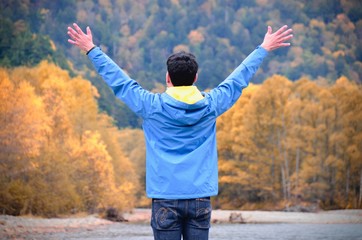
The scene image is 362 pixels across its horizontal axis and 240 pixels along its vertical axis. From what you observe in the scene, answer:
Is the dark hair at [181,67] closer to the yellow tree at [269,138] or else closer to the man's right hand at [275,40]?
the man's right hand at [275,40]

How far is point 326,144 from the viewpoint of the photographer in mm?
78062

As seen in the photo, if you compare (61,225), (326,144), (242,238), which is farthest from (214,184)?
(326,144)

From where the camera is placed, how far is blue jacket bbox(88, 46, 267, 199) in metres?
6.38

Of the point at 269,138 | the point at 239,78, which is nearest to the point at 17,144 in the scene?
the point at 269,138

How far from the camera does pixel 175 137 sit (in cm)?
650

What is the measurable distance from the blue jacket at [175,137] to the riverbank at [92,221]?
2854 centimetres

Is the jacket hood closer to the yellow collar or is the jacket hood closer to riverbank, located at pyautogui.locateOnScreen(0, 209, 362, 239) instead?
the yellow collar

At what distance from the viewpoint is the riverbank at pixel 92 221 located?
4034 cm

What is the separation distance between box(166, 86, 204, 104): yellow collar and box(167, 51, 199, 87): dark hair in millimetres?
62

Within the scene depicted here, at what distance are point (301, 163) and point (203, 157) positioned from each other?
75.9 meters

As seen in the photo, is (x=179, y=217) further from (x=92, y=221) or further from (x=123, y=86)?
(x=92, y=221)

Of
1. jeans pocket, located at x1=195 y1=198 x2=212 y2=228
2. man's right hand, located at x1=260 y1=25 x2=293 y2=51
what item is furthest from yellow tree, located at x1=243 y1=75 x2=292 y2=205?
jeans pocket, located at x1=195 y1=198 x2=212 y2=228

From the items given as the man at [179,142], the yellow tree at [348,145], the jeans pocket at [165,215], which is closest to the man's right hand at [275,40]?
the man at [179,142]

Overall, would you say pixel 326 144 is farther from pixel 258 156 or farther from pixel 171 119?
pixel 171 119
